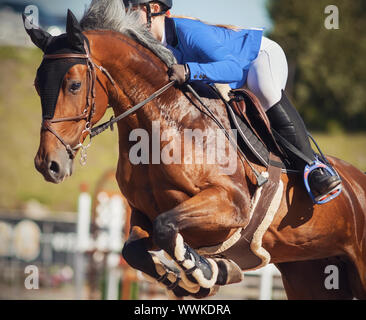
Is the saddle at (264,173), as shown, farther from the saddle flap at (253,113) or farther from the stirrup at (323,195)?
the stirrup at (323,195)

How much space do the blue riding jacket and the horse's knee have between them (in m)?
1.00

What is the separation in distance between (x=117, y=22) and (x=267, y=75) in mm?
1156

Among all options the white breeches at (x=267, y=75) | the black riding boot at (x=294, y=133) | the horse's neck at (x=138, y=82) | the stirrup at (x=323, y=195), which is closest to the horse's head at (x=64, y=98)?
the horse's neck at (x=138, y=82)

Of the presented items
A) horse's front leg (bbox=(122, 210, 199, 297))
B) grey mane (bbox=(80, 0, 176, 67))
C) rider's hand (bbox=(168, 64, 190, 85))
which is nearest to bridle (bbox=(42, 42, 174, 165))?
grey mane (bbox=(80, 0, 176, 67))

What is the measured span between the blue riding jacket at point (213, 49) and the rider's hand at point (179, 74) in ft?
0.19

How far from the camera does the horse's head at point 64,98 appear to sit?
11.1 ft

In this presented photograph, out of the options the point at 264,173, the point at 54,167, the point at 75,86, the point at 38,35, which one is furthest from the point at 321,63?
the point at 54,167

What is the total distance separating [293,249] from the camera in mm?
4484

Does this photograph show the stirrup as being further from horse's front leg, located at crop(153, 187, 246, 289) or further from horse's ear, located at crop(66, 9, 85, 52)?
horse's ear, located at crop(66, 9, 85, 52)

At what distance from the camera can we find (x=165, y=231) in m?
3.56

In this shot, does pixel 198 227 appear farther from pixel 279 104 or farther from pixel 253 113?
pixel 279 104
